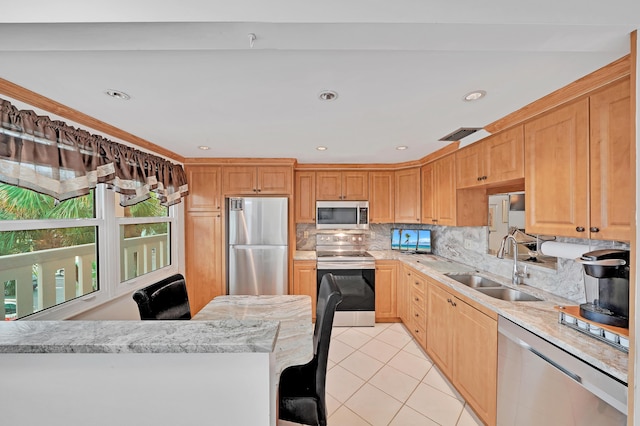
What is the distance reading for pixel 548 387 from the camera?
1299 mm

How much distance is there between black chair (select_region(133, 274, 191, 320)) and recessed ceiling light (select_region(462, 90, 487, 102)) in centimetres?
232

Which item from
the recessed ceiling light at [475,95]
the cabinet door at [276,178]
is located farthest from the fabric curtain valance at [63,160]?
the recessed ceiling light at [475,95]

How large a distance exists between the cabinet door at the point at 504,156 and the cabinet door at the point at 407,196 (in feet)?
4.24

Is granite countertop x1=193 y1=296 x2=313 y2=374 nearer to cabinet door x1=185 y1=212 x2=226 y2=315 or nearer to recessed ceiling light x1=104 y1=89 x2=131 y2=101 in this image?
cabinet door x1=185 y1=212 x2=226 y2=315

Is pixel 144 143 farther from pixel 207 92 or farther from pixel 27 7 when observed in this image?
pixel 27 7

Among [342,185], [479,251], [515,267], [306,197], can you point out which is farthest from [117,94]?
[479,251]

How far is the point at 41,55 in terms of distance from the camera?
117 centimetres

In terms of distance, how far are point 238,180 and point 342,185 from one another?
1.45 meters

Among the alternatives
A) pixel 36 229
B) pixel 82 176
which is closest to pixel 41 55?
pixel 82 176

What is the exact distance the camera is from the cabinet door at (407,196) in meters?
3.53

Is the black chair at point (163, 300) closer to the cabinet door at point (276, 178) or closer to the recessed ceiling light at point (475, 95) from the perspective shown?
the cabinet door at point (276, 178)

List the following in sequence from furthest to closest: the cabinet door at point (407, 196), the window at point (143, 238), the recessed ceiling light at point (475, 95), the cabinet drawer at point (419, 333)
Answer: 1. the cabinet door at point (407, 196)
2. the cabinet drawer at point (419, 333)
3. the window at point (143, 238)
4. the recessed ceiling light at point (475, 95)

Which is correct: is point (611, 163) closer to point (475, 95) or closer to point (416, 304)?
point (475, 95)

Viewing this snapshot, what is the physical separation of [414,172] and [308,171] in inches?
58.8
